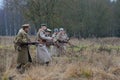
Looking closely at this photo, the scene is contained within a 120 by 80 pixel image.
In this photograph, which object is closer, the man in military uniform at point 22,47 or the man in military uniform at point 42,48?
the man in military uniform at point 22,47

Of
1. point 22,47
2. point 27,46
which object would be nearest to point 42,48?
point 27,46

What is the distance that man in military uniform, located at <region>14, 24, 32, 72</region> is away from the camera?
12891 millimetres

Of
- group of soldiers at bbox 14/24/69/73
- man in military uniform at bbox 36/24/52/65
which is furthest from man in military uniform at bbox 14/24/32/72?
man in military uniform at bbox 36/24/52/65

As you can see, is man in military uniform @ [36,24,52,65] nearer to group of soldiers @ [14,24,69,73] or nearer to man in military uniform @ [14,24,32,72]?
group of soldiers @ [14,24,69,73]

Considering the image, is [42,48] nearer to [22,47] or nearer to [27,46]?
[27,46]

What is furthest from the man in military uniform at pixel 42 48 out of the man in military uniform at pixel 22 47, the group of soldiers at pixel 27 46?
the man in military uniform at pixel 22 47

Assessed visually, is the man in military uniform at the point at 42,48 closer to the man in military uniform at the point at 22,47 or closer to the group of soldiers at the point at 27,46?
the group of soldiers at the point at 27,46

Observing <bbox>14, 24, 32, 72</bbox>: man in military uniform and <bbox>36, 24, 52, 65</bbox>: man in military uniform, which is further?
<bbox>36, 24, 52, 65</bbox>: man in military uniform

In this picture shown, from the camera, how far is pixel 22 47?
43.0 feet

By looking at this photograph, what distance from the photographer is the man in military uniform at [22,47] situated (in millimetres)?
12891

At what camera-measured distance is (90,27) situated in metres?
58.0

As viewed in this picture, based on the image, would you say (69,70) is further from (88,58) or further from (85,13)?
(85,13)

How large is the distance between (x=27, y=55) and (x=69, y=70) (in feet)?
6.41

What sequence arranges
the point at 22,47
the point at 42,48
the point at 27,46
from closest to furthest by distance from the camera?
the point at 22,47 < the point at 27,46 < the point at 42,48
